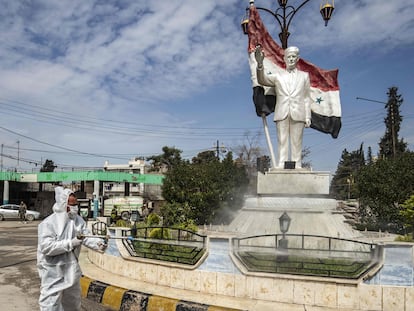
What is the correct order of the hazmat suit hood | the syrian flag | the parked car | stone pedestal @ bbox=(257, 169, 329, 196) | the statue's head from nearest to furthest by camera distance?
the hazmat suit hood < stone pedestal @ bbox=(257, 169, 329, 196) < the statue's head < the syrian flag < the parked car

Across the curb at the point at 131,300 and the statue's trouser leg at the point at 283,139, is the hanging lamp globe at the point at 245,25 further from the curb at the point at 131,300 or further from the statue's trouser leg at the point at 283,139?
the curb at the point at 131,300

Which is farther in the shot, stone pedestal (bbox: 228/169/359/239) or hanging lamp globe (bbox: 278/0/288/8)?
hanging lamp globe (bbox: 278/0/288/8)

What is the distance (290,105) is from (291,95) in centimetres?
28

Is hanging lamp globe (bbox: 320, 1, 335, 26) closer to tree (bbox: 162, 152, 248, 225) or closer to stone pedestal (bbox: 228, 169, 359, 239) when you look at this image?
stone pedestal (bbox: 228, 169, 359, 239)

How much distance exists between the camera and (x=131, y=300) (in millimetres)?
5395

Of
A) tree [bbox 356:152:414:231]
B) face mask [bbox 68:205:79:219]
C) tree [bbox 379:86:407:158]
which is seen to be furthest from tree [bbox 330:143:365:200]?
face mask [bbox 68:205:79:219]

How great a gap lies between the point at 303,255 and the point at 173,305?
80.2 inches

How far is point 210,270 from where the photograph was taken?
228 inches

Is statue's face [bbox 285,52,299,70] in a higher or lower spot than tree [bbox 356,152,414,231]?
higher

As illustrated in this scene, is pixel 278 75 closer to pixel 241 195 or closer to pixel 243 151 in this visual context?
pixel 241 195

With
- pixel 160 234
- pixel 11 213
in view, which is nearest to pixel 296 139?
pixel 160 234

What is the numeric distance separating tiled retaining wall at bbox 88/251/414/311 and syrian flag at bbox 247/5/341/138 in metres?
6.74

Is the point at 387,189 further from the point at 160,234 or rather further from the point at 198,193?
the point at 160,234

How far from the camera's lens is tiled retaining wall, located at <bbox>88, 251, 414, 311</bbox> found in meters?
4.98
